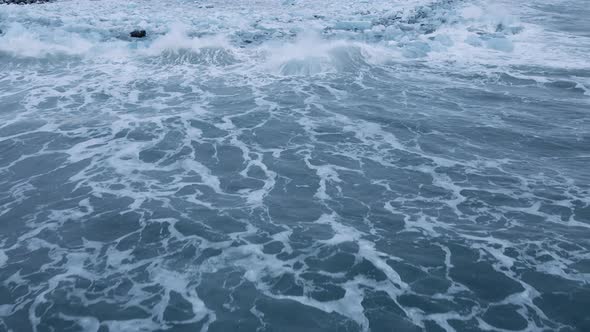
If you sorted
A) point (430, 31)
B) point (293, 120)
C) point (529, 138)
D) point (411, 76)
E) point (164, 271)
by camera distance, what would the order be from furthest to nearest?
point (430, 31) → point (411, 76) → point (293, 120) → point (529, 138) → point (164, 271)

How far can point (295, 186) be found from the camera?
9.47 meters

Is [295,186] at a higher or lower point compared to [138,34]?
lower

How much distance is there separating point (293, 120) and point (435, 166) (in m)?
4.06

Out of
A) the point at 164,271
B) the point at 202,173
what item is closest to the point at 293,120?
the point at 202,173

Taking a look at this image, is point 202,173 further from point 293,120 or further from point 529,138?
point 529,138

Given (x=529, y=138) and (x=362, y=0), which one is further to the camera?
(x=362, y=0)

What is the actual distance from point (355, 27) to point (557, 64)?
333 inches

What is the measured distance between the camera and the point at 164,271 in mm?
7125

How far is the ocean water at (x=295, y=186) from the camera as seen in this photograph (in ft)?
21.5

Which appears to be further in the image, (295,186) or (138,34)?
(138,34)

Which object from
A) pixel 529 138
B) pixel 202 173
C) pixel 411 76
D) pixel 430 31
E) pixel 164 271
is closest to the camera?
pixel 164 271

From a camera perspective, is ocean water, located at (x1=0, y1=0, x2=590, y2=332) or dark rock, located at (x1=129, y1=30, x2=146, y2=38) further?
dark rock, located at (x1=129, y1=30, x2=146, y2=38)

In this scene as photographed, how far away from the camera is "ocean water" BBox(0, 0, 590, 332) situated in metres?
6.56

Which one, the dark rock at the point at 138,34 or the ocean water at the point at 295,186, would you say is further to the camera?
the dark rock at the point at 138,34
